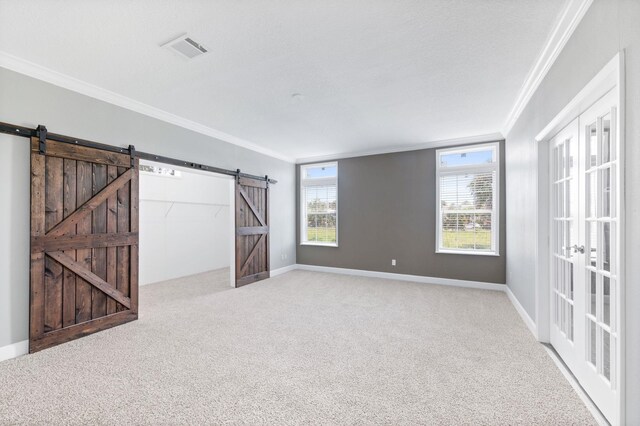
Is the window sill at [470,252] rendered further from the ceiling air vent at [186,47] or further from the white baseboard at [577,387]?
the ceiling air vent at [186,47]

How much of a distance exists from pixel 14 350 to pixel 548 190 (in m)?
5.21

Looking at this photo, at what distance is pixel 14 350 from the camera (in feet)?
8.19

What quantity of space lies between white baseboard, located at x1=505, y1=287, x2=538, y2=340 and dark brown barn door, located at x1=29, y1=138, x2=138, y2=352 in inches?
180

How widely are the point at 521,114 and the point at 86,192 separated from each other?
17.1ft

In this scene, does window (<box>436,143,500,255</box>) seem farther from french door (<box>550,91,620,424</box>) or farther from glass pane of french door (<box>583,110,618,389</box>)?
glass pane of french door (<box>583,110,618,389</box>)

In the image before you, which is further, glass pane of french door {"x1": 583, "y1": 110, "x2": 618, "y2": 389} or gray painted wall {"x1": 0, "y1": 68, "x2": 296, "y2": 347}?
gray painted wall {"x1": 0, "y1": 68, "x2": 296, "y2": 347}

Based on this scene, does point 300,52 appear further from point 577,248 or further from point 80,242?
point 80,242

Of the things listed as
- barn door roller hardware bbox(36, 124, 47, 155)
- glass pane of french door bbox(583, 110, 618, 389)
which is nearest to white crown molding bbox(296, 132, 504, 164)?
glass pane of french door bbox(583, 110, 618, 389)

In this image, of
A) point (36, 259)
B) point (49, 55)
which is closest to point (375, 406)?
point (36, 259)

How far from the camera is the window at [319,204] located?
21.2 ft

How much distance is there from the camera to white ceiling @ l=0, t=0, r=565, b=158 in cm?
194
